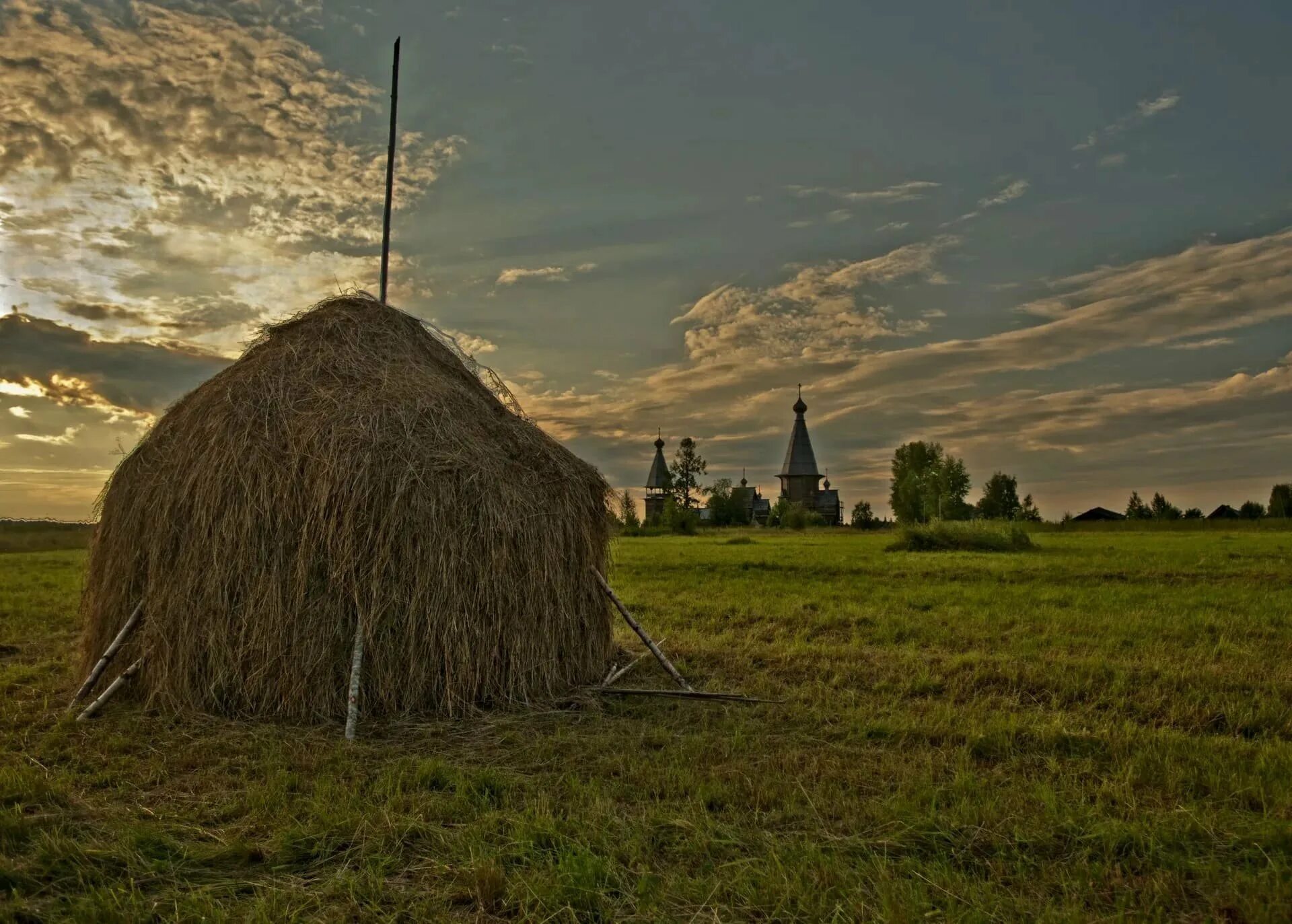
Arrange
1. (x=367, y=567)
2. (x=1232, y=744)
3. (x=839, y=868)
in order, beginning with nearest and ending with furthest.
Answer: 1. (x=839, y=868)
2. (x=1232, y=744)
3. (x=367, y=567)

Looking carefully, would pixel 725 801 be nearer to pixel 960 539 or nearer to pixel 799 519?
pixel 960 539

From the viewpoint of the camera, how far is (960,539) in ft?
117

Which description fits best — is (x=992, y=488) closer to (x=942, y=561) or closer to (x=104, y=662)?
(x=942, y=561)

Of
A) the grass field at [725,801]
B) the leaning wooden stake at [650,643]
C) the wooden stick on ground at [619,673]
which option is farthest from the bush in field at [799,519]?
the leaning wooden stake at [650,643]

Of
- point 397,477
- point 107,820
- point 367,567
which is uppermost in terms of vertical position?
point 397,477

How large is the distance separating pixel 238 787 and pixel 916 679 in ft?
23.7

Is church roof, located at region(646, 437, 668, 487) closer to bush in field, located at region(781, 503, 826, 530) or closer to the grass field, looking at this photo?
bush in field, located at region(781, 503, 826, 530)

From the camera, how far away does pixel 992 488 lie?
88.0m

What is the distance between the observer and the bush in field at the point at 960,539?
35.0 meters

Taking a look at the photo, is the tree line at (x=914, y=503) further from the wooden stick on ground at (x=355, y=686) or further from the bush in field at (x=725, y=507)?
the wooden stick on ground at (x=355, y=686)

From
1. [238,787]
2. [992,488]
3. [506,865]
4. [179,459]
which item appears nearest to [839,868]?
[506,865]

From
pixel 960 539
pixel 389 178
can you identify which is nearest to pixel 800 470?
pixel 960 539

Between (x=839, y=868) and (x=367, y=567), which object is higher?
(x=367, y=567)

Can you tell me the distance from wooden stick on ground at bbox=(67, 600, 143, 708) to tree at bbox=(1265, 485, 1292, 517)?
77.6m
